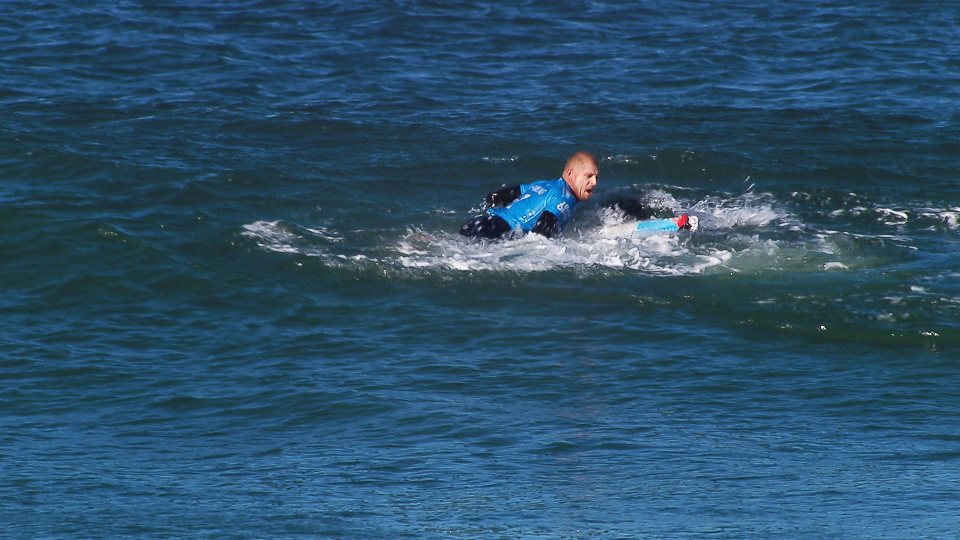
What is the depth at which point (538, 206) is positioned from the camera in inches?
558

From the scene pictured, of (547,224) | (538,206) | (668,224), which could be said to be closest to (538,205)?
(538,206)

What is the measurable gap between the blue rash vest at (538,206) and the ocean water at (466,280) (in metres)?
0.27

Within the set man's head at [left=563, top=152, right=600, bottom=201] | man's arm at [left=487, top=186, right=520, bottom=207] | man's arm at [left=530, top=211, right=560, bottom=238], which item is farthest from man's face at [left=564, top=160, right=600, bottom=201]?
man's arm at [left=487, top=186, right=520, bottom=207]

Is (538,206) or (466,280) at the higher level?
(538,206)

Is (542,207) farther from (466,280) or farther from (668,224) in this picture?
(466,280)

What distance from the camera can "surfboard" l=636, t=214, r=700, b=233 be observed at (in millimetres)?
13969

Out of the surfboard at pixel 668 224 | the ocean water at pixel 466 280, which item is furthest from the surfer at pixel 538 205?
the surfboard at pixel 668 224

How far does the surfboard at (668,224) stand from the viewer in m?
14.0

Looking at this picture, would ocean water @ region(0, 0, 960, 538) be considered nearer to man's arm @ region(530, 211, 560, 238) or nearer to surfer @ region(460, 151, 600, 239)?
man's arm @ region(530, 211, 560, 238)

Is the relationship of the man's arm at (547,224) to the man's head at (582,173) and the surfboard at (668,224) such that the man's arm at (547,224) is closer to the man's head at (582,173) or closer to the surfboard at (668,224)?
the man's head at (582,173)

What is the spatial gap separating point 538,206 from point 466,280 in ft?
4.78

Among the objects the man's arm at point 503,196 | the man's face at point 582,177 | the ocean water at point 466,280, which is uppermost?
the man's face at point 582,177

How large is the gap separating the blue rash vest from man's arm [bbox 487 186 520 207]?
1.7 inches

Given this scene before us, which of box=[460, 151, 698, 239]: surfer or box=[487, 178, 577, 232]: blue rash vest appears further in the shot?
box=[487, 178, 577, 232]: blue rash vest
